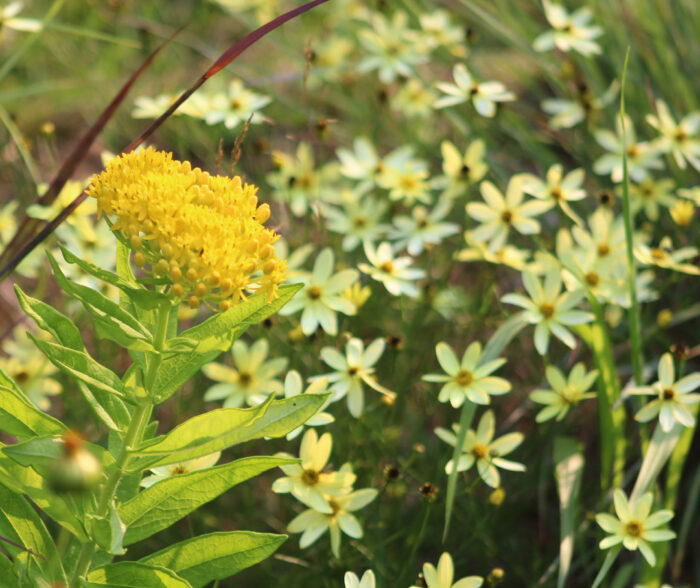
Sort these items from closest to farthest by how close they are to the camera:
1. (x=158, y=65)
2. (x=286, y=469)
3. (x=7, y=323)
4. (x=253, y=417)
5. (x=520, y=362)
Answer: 1. (x=253, y=417)
2. (x=286, y=469)
3. (x=520, y=362)
4. (x=7, y=323)
5. (x=158, y=65)

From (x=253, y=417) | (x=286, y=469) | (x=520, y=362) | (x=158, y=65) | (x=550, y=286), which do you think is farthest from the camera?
(x=158, y=65)

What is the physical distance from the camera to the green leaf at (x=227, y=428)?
3.13ft

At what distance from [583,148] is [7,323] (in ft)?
5.55

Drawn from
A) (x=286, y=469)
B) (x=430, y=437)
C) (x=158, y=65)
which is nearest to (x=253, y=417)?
(x=286, y=469)

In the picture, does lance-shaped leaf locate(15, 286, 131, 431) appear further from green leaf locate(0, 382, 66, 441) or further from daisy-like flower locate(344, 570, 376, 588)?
daisy-like flower locate(344, 570, 376, 588)

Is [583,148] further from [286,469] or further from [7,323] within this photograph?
[7,323]

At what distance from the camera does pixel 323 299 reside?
1.50 meters

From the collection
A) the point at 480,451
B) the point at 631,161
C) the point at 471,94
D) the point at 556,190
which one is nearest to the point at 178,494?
the point at 480,451

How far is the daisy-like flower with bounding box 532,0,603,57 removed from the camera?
6.47 ft

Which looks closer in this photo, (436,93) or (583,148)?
(583,148)

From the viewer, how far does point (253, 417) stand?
952 mm

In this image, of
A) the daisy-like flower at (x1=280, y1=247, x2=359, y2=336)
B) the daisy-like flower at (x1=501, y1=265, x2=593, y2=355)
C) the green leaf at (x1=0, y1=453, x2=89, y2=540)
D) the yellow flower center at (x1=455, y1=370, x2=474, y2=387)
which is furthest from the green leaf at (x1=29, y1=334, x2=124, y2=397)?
the daisy-like flower at (x1=501, y1=265, x2=593, y2=355)

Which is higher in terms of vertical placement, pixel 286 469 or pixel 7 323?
pixel 286 469

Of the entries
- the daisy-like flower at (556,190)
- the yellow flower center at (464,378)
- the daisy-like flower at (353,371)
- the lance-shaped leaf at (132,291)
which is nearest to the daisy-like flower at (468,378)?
the yellow flower center at (464,378)
